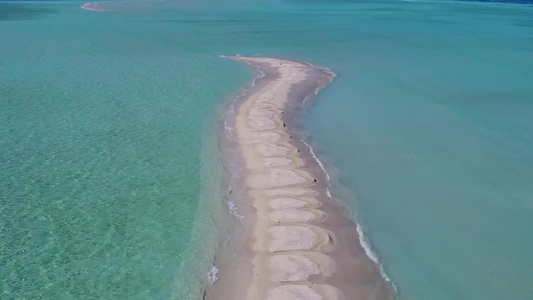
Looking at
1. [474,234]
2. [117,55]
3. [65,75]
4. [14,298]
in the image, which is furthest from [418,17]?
[14,298]

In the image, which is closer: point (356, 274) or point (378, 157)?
point (356, 274)

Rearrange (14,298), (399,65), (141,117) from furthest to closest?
(399,65) < (141,117) < (14,298)

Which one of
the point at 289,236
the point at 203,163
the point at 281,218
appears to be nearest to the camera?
the point at 289,236

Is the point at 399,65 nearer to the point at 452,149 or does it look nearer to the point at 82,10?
the point at 452,149

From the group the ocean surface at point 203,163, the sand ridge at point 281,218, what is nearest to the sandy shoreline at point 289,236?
the sand ridge at point 281,218

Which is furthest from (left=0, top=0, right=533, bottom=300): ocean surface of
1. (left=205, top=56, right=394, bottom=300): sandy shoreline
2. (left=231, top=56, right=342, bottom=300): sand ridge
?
(left=231, top=56, right=342, bottom=300): sand ridge

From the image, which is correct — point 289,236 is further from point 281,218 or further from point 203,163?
point 203,163

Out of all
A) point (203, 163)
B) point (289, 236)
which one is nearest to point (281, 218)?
point (289, 236)
